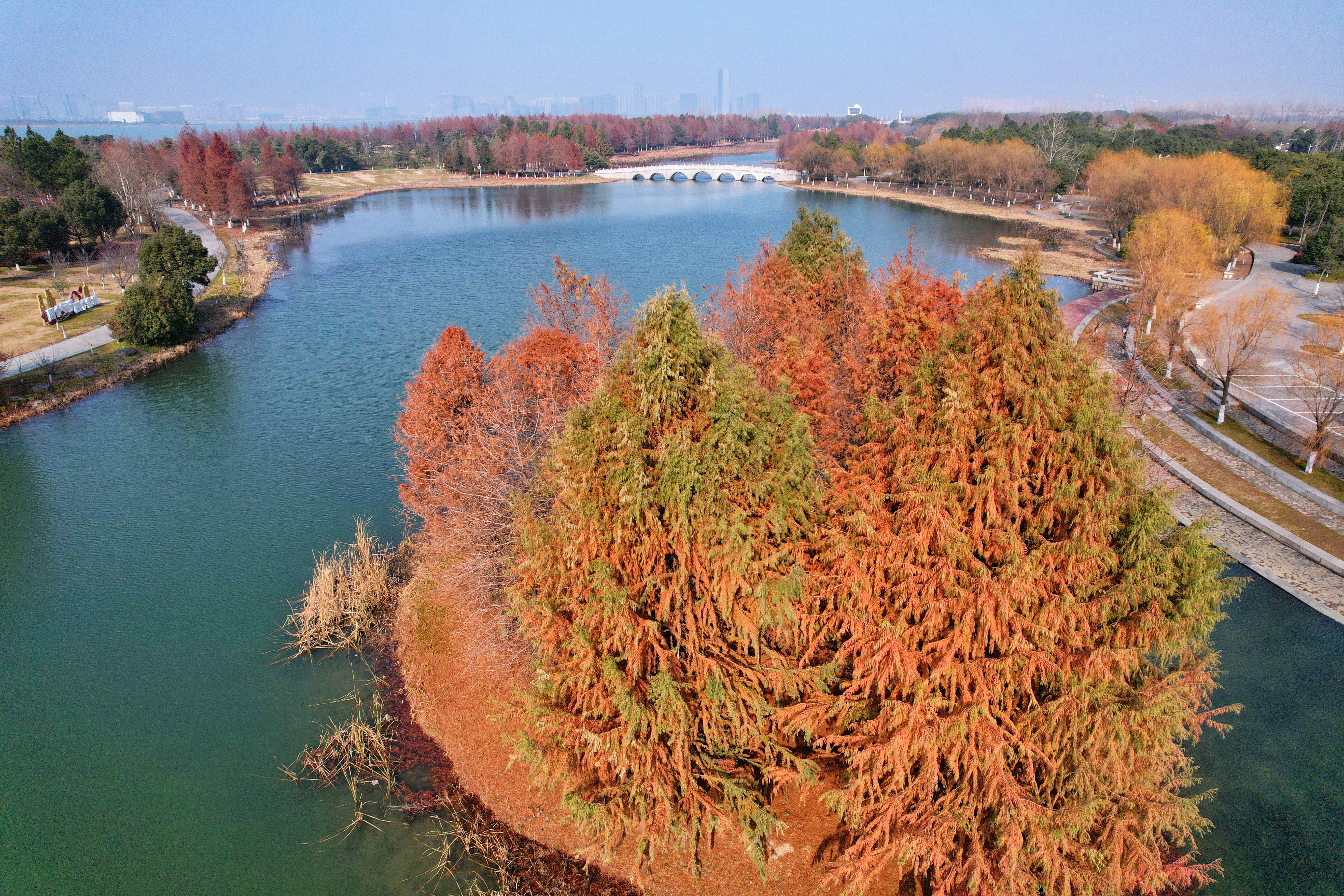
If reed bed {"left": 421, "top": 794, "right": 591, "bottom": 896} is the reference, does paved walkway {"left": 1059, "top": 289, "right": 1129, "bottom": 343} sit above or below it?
above

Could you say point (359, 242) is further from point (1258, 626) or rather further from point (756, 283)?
point (1258, 626)

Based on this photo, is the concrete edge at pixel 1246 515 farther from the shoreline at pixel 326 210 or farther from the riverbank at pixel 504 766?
the riverbank at pixel 504 766

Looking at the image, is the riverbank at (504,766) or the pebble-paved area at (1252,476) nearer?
the riverbank at (504,766)

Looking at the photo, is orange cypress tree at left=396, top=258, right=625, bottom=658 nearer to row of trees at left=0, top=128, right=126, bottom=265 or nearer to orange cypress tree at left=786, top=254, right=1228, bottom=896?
orange cypress tree at left=786, top=254, right=1228, bottom=896

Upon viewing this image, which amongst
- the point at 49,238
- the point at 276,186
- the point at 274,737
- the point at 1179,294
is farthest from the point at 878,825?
the point at 276,186

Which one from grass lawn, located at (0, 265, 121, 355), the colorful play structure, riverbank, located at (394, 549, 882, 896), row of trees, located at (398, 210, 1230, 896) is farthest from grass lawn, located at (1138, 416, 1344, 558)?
the colorful play structure

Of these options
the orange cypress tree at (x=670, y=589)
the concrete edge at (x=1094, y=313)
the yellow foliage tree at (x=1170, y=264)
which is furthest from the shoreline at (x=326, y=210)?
the orange cypress tree at (x=670, y=589)
